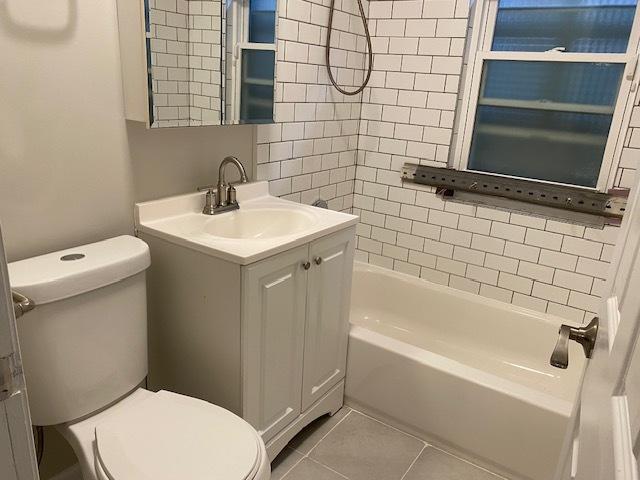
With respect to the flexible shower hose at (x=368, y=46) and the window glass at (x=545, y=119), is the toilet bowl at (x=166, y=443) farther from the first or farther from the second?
the window glass at (x=545, y=119)

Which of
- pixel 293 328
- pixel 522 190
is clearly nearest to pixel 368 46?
pixel 522 190

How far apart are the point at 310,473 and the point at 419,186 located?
4.96ft

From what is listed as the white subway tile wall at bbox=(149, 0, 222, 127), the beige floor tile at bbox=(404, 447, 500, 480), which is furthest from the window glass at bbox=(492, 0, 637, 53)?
the beige floor tile at bbox=(404, 447, 500, 480)

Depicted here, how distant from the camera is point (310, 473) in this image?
1.93 metres

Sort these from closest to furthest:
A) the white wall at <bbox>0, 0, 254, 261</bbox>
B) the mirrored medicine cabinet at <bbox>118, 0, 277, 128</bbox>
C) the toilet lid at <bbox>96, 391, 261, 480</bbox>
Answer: the toilet lid at <bbox>96, 391, 261, 480</bbox>, the white wall at <bbox>0, 0, 254, 261</bbox>, the mirrored medicine cabinet at <bbox>118, 0, 277, 128</bbox>

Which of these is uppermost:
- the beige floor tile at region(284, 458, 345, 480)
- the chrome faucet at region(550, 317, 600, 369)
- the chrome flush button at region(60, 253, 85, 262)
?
the chrome faucet at region(550, 317, 600, 369)

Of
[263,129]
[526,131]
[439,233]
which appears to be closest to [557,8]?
[526,131]

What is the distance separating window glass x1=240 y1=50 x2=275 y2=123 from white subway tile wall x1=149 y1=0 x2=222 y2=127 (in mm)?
141

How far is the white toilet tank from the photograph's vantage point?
130 cm

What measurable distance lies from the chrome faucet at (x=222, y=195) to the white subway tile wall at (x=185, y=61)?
0.57 ft

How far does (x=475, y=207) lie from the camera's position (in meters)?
2.54

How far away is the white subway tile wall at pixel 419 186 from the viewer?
230 cm

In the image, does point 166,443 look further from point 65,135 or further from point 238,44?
point 238,44

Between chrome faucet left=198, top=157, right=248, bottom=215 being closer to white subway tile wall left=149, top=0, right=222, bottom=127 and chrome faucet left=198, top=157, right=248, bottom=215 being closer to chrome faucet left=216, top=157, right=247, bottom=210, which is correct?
chrome faucet left=216, top=157, right=247, bottom=210
